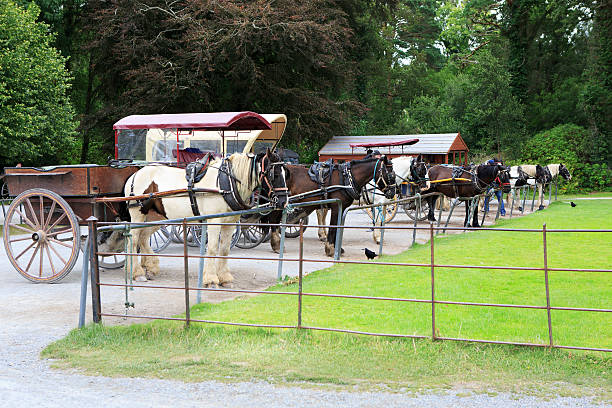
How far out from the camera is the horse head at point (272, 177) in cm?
1072

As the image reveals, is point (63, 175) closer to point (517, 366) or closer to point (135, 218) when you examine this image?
point (135, 218)

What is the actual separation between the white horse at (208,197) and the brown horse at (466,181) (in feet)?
32.8

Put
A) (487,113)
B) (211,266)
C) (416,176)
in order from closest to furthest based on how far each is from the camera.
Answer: (211,266) → (416,176) → (487,113)

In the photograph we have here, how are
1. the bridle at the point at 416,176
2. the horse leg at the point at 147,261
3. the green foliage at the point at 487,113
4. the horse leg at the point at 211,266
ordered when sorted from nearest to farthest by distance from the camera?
the horse leg at the point at 211,266 < the horse leg at the point at 147,261 < the bridle at the point at 416,176 < the green foliage at the point at 487,113

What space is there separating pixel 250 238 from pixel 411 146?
745 inches

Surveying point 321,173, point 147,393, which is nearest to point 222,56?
point 321,173

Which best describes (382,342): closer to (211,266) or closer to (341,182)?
(211,266)

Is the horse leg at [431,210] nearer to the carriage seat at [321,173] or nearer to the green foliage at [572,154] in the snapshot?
the carriage seat at [321,173]

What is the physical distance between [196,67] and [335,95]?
8.70 metres

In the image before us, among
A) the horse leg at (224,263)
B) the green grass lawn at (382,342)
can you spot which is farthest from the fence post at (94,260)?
the horse leg at (224,263)

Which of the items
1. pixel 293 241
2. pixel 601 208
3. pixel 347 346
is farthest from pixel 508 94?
pixel 347 346

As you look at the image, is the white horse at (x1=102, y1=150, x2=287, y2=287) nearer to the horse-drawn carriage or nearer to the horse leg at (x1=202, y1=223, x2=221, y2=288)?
the horse leg at (x1=202, y1=223, x2=221, y2=288)

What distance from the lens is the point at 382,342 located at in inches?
260

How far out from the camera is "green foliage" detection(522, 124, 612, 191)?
122 feet
